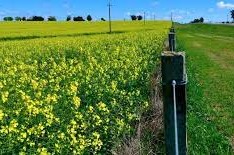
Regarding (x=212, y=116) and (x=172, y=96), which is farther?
(x=212, y=116)

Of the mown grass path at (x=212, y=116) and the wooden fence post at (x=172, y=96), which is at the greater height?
the wooden fence post at (x=172, y=96)

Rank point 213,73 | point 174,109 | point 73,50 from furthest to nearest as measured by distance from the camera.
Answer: point 73,50 < point 213,73 < point 174,109

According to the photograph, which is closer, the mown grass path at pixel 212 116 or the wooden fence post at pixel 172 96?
the wooden fence post at pixel 172 96

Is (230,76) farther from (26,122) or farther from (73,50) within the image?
(26,122)

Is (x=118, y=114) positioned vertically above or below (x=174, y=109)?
below

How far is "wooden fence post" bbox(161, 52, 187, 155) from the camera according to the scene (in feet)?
14.3

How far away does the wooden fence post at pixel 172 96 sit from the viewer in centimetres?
436

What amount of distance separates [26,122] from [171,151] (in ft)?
6.54

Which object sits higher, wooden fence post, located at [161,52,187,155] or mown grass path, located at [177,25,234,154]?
wooden fence post, located at [161,52,187,155]

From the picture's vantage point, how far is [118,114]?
7.29 metres

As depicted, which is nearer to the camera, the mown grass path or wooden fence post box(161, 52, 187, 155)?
wooden fence post box(161, 52, 187, 155)

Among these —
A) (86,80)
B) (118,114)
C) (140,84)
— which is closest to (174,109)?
(118,114)

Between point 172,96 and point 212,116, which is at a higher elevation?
point 172,96

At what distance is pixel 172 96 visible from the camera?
14.5ft
